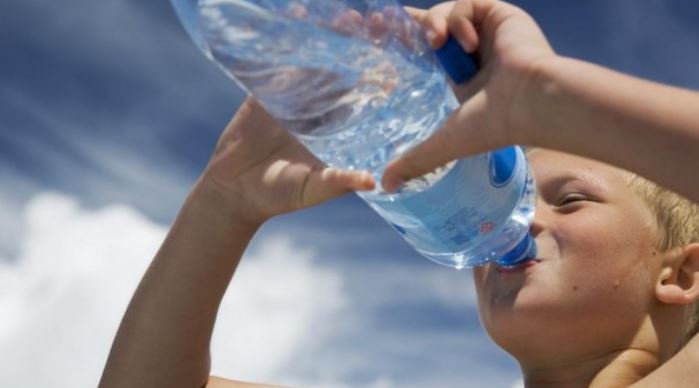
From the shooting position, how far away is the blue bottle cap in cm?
205

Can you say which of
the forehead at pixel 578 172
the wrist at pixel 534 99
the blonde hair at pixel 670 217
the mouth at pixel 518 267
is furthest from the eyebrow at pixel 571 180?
the wrist at pixel 534 99

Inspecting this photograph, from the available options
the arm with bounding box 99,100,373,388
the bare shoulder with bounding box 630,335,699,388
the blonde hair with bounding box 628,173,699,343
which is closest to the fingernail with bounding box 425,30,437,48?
the arm with bounding box 99,100,373,388

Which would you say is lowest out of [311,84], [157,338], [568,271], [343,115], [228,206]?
[568,271]

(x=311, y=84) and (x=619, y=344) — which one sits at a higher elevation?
(x=311, y=84)

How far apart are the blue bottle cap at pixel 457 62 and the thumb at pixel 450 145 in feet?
0.42

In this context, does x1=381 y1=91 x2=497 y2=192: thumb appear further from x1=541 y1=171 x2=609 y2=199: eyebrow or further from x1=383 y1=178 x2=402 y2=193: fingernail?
x1=541 y1=171 x2=609 y2=199: eyebrow

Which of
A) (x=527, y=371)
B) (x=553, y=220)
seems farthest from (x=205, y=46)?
(x=527, y=371)

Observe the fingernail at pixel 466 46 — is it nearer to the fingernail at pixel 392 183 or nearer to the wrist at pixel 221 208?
the fingernail at pixel 392 183

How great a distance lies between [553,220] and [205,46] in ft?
4.50

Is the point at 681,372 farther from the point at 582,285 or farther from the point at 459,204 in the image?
the point at 459,204

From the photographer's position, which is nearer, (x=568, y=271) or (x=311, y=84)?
(x=311, y=84)

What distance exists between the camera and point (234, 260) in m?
2.93

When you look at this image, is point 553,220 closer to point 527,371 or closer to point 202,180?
point 527,371

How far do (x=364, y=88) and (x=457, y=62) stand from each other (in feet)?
1.10
